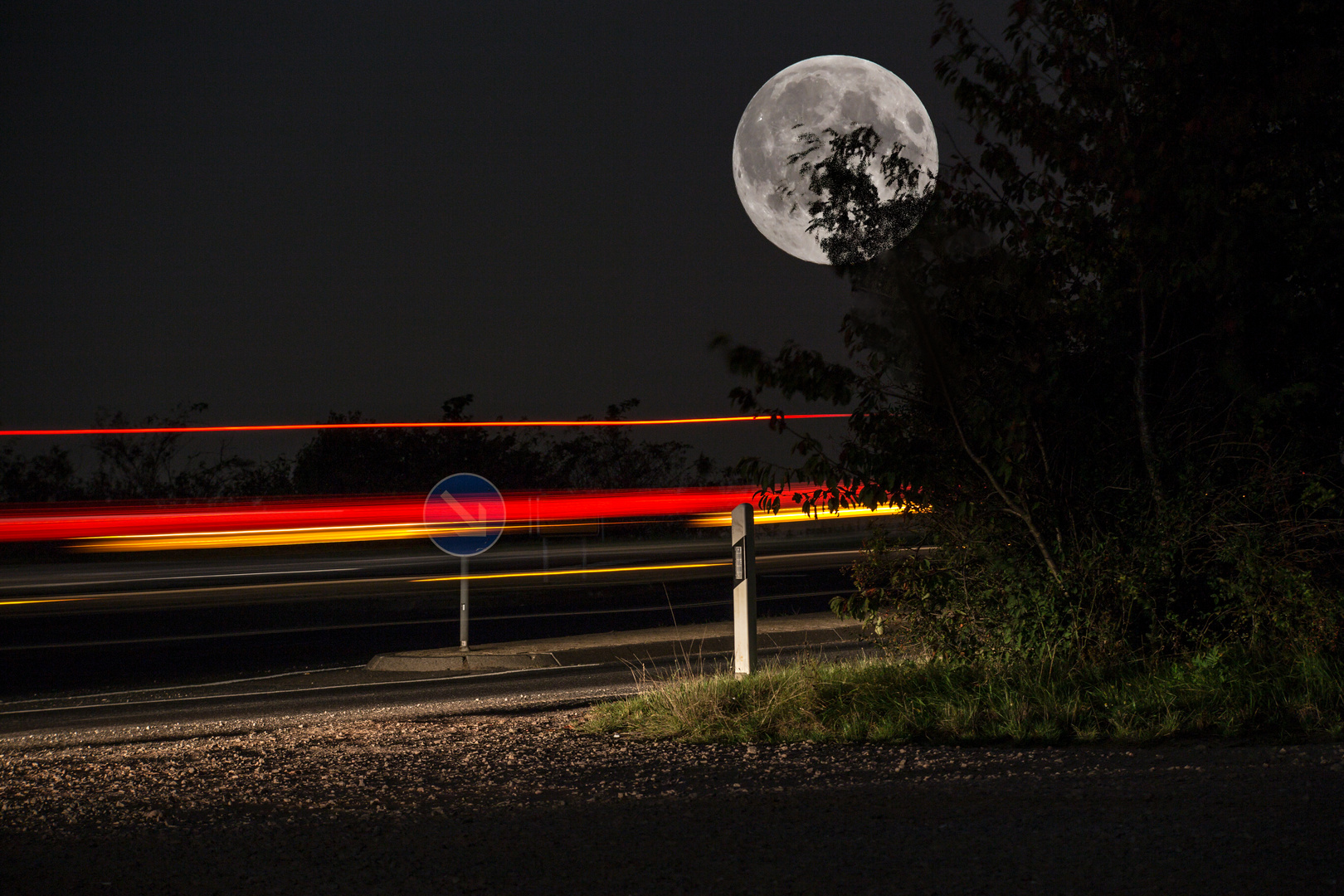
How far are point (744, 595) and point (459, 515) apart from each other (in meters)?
6.37

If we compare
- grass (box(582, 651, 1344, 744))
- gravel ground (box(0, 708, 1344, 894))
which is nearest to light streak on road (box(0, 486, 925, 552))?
grass (box(582, 651, 1344, 744))

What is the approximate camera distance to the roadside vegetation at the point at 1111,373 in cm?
921

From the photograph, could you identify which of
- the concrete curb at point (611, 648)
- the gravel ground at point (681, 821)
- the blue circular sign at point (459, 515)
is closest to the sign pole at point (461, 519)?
the blue circular sign at point (459, 515)

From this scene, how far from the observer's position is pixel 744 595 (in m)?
10.5

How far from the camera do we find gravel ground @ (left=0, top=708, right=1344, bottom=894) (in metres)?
5.06

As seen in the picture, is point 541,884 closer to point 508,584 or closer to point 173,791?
point 173,791

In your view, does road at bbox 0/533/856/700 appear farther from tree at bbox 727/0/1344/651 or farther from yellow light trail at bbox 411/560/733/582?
tree at bbox 727/0/1344/651

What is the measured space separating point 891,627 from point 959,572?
2.53 ft

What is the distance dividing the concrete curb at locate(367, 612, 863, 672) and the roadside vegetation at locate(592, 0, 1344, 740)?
4740 millimetres

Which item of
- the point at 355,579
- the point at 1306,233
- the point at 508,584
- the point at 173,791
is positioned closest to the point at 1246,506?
the point at 1306,233

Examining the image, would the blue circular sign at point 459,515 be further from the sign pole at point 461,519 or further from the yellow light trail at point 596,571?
the yellow light trail at point 596,571

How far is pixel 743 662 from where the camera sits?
10.6 metres

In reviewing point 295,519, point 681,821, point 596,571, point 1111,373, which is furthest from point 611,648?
point 295,519

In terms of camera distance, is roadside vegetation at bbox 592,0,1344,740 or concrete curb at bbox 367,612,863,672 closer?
roadside vegetation at bbox 592,0,1344,740
